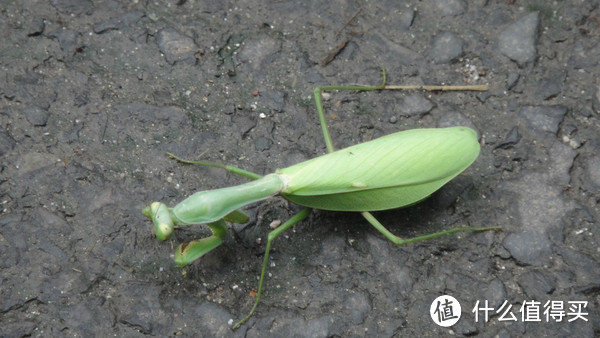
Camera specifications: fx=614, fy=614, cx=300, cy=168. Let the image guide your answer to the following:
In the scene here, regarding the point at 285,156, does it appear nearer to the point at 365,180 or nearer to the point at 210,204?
the point at 365,180

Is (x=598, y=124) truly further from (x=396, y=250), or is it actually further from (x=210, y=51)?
(x=210, y=51)

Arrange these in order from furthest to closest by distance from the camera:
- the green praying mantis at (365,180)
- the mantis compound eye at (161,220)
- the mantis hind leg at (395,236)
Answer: the mantis hind leg at (395,236) → the green praying mantis at (365,180) → the mantis compound eye at (161,220)

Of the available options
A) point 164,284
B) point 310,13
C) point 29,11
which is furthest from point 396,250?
point 29,11

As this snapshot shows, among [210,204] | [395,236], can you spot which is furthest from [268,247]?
[395,236]

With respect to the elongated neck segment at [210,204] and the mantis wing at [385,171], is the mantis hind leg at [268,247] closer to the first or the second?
the mantis wing at [385,171]

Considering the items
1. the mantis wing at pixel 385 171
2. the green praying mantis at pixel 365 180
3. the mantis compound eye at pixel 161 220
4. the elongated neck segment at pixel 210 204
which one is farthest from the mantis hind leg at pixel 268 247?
the mantis compound eye at pixel 161 220

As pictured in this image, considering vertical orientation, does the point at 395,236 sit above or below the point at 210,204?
below
